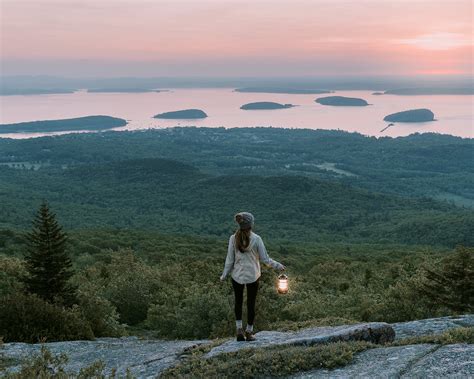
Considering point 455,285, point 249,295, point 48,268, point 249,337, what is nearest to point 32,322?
point 48,268

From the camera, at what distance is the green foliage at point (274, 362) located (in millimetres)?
7836

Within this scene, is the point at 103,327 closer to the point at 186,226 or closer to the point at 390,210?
the point at 186,226

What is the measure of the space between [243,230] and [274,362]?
8.63ft

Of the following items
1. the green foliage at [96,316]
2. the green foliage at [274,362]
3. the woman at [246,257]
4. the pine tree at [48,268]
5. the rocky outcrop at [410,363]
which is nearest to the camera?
the rocky outcrop at [410,363]

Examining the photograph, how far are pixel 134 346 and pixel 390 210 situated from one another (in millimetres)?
122939

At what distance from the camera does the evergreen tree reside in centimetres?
1504

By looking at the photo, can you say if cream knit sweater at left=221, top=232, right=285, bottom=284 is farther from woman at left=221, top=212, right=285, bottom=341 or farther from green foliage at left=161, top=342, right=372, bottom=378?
green foliage at left=161, top=342, right=372, bottom=378

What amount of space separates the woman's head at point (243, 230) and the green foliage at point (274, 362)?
6.84 ft

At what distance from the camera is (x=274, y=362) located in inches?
314

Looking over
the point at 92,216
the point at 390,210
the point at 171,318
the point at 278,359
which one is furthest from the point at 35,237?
the point at 390,210

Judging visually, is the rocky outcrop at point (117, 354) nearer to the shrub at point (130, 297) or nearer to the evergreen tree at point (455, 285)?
the shrub at point (130, 297)

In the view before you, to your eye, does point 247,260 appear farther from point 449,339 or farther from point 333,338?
point 449,339

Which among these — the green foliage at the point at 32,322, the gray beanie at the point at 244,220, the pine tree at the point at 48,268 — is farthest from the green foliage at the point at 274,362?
the pine tree at the point at 48,268

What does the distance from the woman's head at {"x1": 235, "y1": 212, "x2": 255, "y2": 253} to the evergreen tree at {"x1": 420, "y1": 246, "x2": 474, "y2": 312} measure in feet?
28.4
